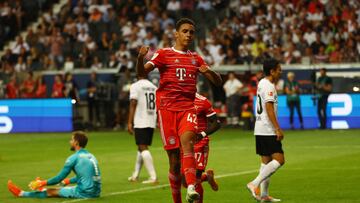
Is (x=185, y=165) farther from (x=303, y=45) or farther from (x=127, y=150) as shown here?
(x=303, y=45)

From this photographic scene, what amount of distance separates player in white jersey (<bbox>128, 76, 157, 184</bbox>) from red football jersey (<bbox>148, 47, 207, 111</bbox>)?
5806 mm

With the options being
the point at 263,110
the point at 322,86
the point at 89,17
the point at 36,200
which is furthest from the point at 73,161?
the point at 89,17

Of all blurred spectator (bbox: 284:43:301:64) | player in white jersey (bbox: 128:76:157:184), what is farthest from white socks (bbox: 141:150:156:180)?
blurred spectator (bbox: 284:43:301:64)

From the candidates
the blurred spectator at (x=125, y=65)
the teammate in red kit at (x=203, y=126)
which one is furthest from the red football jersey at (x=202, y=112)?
the blurred spectator at (x=125, y=65)

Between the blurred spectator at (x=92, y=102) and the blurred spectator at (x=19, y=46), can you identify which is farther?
the blurred spectator at (x=19, y=46)

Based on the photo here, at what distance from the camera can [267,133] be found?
50.5 ft

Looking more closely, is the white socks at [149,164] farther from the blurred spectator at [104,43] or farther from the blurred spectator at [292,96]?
the blurred spectator at [104,43]

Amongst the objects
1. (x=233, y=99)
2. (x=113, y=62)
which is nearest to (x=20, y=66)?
(x=113, y=62)

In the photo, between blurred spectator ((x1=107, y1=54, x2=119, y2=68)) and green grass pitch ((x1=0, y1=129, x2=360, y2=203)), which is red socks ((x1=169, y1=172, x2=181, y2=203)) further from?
blurred spectator ((x1=107, y1=54, x2=119, y2=68))

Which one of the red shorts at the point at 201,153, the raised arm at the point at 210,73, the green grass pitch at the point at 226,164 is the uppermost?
the raised arm at the point at 210,73

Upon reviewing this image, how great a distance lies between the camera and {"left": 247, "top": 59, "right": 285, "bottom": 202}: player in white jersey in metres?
15.2

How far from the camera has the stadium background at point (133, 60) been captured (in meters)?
29.2

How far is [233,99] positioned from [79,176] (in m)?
20.3

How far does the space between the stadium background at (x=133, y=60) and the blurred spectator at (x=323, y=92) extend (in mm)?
279
